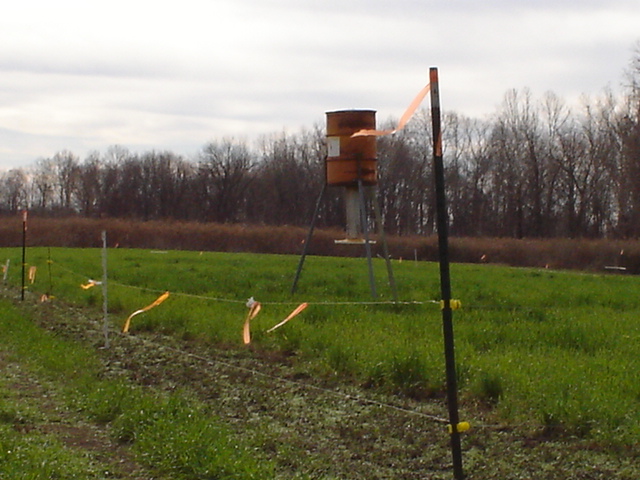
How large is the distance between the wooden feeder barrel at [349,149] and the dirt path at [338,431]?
732cm

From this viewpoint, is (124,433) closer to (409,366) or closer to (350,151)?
(409,366)

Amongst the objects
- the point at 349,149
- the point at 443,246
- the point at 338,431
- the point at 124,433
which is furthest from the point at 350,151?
the point at 443,246

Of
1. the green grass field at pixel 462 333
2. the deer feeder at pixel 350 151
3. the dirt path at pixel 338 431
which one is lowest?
the dirt path at pixel 338 431

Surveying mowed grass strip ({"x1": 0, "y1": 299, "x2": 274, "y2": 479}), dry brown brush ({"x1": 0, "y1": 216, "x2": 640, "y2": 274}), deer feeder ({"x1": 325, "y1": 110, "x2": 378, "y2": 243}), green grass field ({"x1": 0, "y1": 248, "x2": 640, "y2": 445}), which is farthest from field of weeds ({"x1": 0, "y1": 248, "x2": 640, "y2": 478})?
dry brown brush ({"x1": 0, "y1": 216, "x2": 640, "y2": 274})

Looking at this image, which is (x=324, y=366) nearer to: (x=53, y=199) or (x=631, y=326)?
(x=631, y=326)

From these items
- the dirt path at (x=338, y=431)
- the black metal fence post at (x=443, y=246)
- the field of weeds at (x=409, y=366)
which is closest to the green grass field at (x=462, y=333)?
the field of weeds at (x=409, y=366)

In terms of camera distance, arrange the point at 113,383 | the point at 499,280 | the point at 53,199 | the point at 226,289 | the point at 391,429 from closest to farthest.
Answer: the point at 391,429 < the point at 113,383 < the point at 226,289 < the point at 499,280 < the point at 53,199

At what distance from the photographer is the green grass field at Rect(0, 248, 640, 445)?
317 inches

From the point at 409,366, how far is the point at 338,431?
69.2 inches

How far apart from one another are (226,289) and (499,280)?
8452mm

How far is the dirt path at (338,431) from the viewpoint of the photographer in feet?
21.7

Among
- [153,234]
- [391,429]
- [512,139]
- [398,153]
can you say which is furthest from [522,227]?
[391,429]

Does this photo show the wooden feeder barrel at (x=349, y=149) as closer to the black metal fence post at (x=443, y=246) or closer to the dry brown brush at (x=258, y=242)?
the black metal fence post at (x=443, y=246)

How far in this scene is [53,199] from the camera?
355ft
